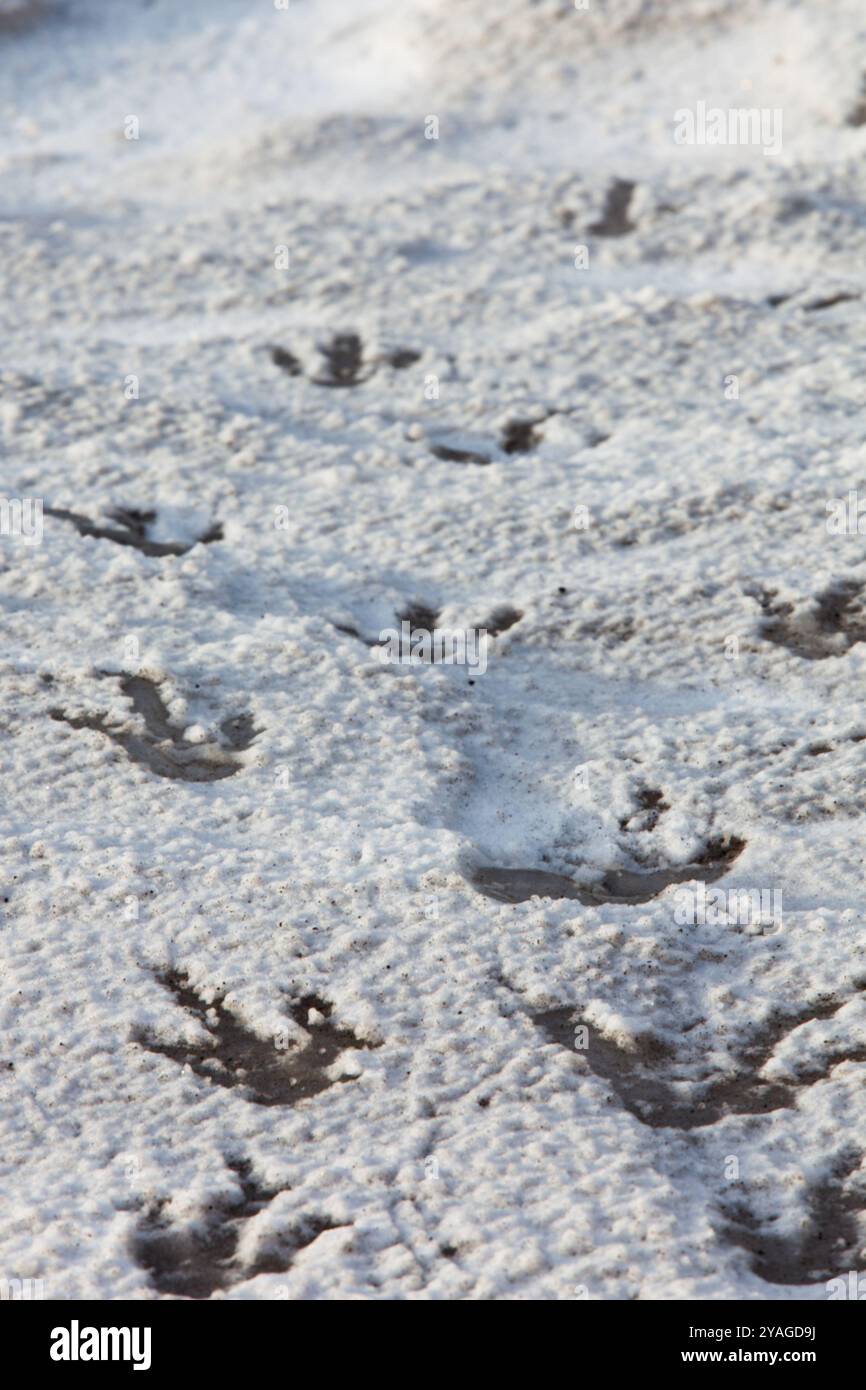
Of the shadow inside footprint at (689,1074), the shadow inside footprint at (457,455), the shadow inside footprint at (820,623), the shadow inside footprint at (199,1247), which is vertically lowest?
the shadow inside footprint at (199,1247)

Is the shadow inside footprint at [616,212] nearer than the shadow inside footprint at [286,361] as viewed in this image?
No

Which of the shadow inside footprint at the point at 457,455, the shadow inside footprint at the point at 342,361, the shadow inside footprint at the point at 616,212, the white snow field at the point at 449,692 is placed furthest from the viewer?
the shadow inside footprint at the point at 616,212

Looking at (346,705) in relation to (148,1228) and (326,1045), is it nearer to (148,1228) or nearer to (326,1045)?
(326,1045)

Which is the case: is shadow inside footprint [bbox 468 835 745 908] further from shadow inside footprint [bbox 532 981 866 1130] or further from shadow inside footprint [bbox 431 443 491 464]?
shadow inside footprint [bbox 431 443 491 464]

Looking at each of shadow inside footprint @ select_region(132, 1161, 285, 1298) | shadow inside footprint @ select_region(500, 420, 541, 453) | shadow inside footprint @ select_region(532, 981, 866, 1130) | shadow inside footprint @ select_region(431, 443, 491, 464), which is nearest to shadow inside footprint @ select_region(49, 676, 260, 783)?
shadow inside footprint @ select_region(532, 981, 866, 1130)

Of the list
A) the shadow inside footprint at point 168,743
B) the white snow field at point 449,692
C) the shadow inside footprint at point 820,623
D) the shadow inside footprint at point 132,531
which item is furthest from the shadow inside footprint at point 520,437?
the shadow inside footprint at point 168,743

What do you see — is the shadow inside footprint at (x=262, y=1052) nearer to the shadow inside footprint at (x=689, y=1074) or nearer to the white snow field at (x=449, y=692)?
the white snow field at (x=449, y=692)

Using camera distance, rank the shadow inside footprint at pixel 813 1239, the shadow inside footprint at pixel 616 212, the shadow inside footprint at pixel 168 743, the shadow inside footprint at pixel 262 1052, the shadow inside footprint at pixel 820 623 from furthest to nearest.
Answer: the shadow inside footprint at pixel 616 212 < the shadow inside footprint at pixel 820 623 < the shadow inside footprint at pixel 168 743 < the shadow inside footprint at pixel 262 1052 < the shadow inside footprint at pixel 813 1239

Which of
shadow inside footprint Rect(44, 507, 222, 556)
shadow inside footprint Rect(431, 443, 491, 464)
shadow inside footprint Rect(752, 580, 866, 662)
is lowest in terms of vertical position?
shadow inside footprint Rect(752, 580, 866, 662)
